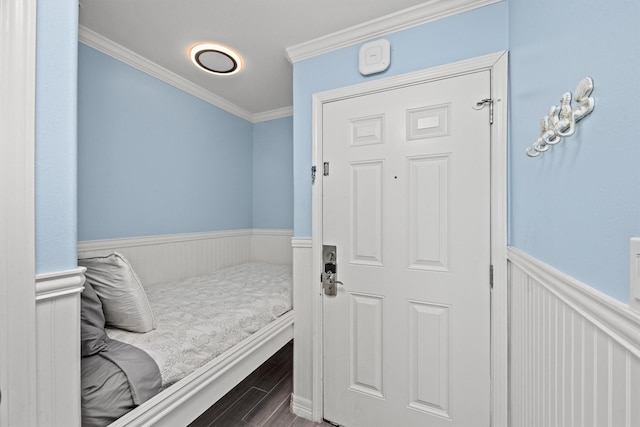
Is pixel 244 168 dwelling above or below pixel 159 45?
below

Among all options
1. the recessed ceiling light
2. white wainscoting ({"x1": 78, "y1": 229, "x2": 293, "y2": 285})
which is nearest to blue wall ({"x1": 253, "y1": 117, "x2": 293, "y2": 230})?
white wainscoting ({"x1": 78, "y1": 229, "x2": 293, "y2": 285})

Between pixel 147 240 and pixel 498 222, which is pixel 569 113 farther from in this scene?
pixel 147 240

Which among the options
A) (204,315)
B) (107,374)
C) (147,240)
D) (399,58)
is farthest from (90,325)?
(399,58)

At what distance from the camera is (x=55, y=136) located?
832 mm

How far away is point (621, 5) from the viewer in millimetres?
481

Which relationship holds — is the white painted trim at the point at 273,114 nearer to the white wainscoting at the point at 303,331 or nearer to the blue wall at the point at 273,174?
the blue wall at the point at 273,174

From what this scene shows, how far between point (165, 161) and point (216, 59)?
1006mm

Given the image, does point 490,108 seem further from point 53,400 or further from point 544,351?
point 53,400

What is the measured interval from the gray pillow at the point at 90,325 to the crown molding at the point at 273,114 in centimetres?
257

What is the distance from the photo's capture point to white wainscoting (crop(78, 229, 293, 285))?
2090mm

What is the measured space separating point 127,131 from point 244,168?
133 centimetres

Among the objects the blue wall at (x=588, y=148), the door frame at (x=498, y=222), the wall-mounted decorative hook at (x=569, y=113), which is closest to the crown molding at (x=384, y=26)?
the door frame at (x=498, y=222)

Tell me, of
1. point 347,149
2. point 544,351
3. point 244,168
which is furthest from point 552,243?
point 244,168

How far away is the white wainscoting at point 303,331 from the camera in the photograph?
5.85ft
